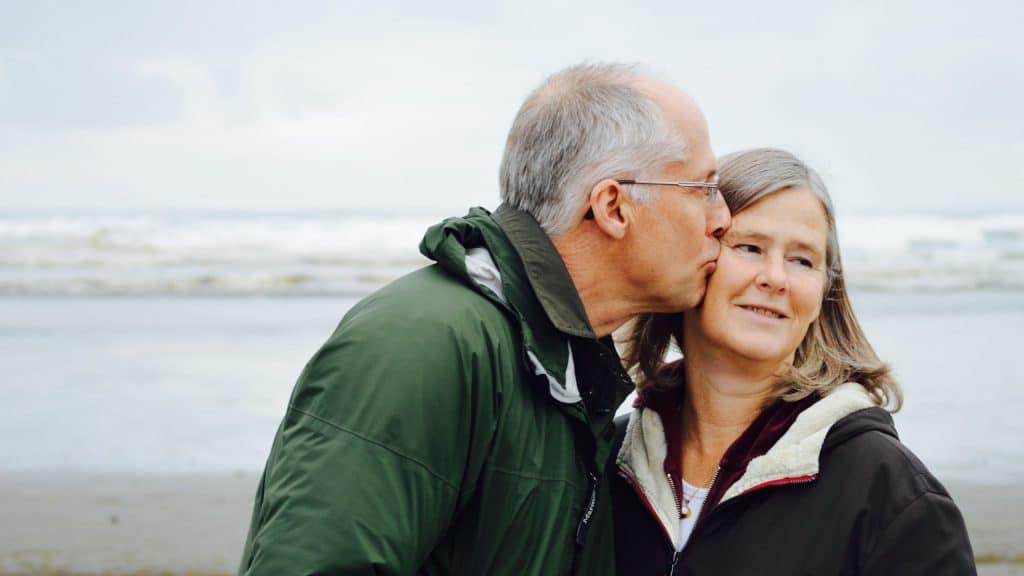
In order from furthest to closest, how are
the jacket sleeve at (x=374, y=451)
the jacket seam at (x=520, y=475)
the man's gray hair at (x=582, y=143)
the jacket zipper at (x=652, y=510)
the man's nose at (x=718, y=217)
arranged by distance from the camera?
the man's nose at (x=718, y=217), the jacket zipper at (x=652, y=510), the man's gray hair at (x=582, y=143), the jacket seam at (x=520, y=475), the jacket sleeve at (x=374, y=451)

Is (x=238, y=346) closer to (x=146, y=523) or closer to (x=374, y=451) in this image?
(x=146, y=523)

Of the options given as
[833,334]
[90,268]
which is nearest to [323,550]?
[833,334]

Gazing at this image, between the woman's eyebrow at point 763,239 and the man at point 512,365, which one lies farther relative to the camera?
the woman's eyebrow at point 763,239

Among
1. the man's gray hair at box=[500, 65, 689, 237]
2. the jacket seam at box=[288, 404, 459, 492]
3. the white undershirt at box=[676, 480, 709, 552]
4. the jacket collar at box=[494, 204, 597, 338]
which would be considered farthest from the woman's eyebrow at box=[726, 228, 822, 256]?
the jacket seam at box=[288, 404, 459, 492]

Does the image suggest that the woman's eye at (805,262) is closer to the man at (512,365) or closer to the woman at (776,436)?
the woman at (776,436)

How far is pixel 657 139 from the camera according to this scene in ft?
9.21

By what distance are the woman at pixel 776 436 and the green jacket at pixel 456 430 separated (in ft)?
0.87

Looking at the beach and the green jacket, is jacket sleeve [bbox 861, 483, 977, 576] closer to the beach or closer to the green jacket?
the green jacket

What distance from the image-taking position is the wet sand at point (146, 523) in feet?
21.2

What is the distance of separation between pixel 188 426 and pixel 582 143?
23.9 ft

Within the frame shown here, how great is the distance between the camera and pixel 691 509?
2.98 metres

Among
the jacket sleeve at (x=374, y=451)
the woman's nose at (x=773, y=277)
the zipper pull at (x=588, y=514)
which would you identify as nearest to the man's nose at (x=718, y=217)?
the woman's nose at (x=773, y=277)

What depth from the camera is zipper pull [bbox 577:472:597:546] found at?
8.64ft

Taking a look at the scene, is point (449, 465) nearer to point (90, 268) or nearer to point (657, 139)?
point (657, 139)
